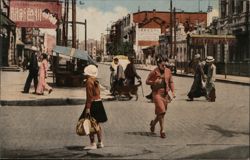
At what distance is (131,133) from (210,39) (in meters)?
27.4

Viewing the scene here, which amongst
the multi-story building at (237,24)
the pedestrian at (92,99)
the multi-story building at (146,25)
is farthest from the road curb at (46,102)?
the multi-story building at (146,25)

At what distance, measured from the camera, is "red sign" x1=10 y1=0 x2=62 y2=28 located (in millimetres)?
16000

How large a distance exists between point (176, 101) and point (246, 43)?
19714 mm

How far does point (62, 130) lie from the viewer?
995 centimetres

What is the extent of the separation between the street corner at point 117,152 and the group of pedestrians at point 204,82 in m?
9.08

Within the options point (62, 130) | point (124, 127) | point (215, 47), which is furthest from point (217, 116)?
point (215, 47)

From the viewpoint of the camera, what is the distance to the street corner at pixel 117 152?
24.4ft

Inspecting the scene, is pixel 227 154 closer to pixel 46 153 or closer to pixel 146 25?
pixel 46 153

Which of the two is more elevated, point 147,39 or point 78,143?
point 147,39

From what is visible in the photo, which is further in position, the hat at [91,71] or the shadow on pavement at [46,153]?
the hat at [91,71]

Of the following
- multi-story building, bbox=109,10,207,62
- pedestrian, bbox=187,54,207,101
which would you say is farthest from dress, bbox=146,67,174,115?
multi-story building, bbox=109,10,207,62

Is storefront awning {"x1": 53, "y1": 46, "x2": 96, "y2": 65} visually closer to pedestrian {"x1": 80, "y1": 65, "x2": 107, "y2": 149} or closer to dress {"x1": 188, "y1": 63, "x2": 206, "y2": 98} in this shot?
dress {"x1": 188, "y1": 63, "x2": 206, "y2": 98}

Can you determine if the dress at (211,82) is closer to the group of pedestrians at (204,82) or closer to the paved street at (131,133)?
the group of pedestrians at (204,82)

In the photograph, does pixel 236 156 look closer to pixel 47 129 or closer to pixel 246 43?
pixel 47 129
